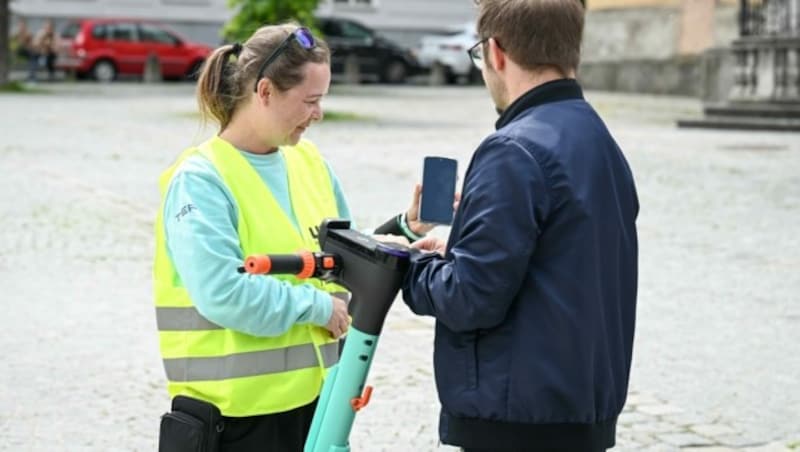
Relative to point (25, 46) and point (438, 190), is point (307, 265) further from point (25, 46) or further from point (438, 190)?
point (25, 46)

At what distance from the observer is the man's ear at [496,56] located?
280cm

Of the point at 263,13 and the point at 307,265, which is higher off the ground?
the point at 307,265

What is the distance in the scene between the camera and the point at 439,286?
276 centimetres

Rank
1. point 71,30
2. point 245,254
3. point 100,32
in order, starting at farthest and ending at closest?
point 71,30
point 100,32
point 245,254

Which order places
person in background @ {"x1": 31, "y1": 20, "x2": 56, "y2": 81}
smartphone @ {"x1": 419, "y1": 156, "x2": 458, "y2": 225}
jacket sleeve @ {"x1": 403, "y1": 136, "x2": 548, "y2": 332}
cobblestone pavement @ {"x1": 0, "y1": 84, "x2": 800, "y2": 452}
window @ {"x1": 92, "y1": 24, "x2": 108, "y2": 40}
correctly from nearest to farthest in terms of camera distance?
1. jacket sleeve @ {"x1": 403, "y1": 136, "x2": 548, "y2": 332}
2. smartphone @ {"x1": 419, "y1": 156, "x2": 458, "y2": 225}
3. cobblestone pavement @ {"x1": 0, "y1": 84, "x2": 800, "y2": 452}
4. person in background @ {"x1": 31, "y1": 20, "x2": 56, "y2": 81}
5. window @ {"x1": 92, "y1": 24, "x2": 108, "y2": 40}

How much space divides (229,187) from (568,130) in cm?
84

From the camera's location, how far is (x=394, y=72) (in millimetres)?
38250

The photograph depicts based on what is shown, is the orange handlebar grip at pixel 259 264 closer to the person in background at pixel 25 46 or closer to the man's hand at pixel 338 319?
the man's hand at pixel 338 319

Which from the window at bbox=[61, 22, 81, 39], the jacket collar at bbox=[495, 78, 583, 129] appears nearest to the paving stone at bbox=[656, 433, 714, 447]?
the jacket collar at bbox=[495, 78, 583, 129]

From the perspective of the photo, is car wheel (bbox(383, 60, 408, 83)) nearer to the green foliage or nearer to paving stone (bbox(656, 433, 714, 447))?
the green foliage

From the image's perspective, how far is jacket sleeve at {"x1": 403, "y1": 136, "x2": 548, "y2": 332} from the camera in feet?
8.83

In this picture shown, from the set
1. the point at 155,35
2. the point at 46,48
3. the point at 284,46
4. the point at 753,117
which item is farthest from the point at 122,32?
the point at 284,46

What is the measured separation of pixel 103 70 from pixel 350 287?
111 feet

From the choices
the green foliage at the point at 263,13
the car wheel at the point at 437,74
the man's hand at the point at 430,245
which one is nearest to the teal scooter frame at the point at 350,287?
the man's hand at the point at 430,245
